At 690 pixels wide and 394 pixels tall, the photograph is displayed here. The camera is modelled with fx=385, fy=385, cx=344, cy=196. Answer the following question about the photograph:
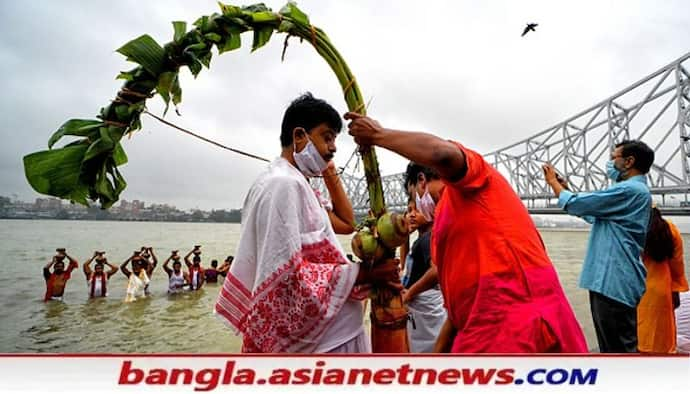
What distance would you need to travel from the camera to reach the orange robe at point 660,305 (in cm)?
231

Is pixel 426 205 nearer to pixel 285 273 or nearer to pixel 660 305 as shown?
pixel 285 273

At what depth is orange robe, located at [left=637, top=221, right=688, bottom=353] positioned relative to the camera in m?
2.31

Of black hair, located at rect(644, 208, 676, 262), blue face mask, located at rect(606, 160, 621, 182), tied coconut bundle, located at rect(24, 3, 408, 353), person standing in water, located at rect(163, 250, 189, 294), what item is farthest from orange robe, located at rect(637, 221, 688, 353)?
person standing in water, located at rect(163, 250, 189, 294)

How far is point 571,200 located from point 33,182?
7.24 feet

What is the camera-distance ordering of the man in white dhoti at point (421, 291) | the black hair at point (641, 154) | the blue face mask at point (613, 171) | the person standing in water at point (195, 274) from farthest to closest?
the person standing in water at point (195, 274) < the blue face mask at point (613, 171) < the black hair at point (641, 154) < the man in white dhoti at point (421, 291)

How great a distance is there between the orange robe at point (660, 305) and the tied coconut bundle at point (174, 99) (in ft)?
6.68

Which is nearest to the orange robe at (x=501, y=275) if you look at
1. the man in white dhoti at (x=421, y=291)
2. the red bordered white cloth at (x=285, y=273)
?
the red bordered white cloth at (x=285, y=273)

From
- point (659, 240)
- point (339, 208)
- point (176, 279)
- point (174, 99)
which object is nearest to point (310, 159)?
point (339, 208)

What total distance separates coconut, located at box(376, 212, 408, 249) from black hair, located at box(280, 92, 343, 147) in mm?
341

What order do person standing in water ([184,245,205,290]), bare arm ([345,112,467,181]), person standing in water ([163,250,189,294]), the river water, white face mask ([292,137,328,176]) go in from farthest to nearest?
person standing in water ([184,245,205,290])
person standing in water ([163,250,189,294])
the river water
white face mask ([292,137,328,176])
bare arm ([345,112,467,181])

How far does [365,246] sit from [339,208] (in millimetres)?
363

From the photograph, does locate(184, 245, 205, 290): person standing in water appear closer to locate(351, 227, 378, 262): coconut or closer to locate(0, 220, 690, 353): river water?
locate(0, 220, 690, 353): river water

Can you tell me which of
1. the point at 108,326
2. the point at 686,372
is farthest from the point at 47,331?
the point at 686,372

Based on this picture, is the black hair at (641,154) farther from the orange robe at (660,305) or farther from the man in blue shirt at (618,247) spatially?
the orange robe at (660,305)
